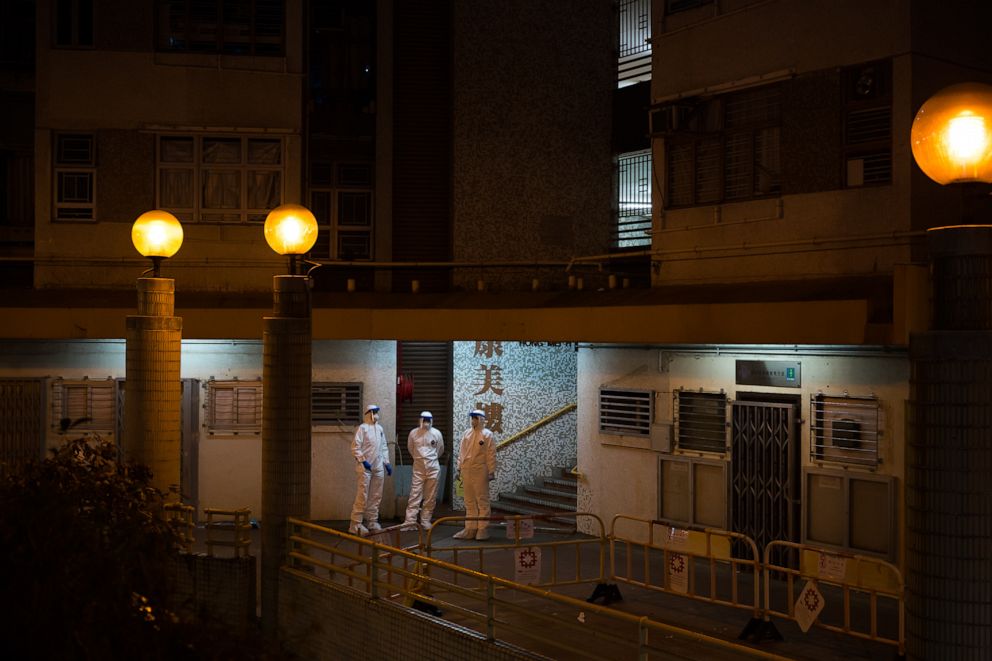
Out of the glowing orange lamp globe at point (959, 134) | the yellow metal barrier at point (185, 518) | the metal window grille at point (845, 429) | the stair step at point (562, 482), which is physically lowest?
the stair step at point (562, 482)

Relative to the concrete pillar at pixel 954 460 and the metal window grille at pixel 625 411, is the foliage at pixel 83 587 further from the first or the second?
the metal window grille at pixel 625 411

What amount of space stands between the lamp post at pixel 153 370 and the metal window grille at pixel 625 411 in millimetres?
6742

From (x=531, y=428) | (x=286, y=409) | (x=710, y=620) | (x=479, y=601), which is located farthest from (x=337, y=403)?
(x=710, y=620)

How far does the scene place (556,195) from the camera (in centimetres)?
2084

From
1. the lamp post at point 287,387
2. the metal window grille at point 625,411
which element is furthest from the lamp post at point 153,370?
the metal window grille at point 625,411

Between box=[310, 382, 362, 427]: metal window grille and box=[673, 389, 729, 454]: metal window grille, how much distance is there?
6.05 metres

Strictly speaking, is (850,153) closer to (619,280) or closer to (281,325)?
(619,280)

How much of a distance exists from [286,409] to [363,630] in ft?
9.83

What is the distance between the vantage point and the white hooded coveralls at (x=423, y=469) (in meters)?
18.3

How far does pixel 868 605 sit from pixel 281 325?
7.73m

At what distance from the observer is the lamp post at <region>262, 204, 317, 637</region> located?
1234 centimetres

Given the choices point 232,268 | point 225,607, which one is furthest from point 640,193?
point 225,607

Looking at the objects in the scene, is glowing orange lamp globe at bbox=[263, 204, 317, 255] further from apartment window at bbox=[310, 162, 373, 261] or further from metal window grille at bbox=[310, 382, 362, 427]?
apartment window at bbox=[310, 162, 373, 261]

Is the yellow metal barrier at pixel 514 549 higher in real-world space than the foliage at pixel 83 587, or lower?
lower
